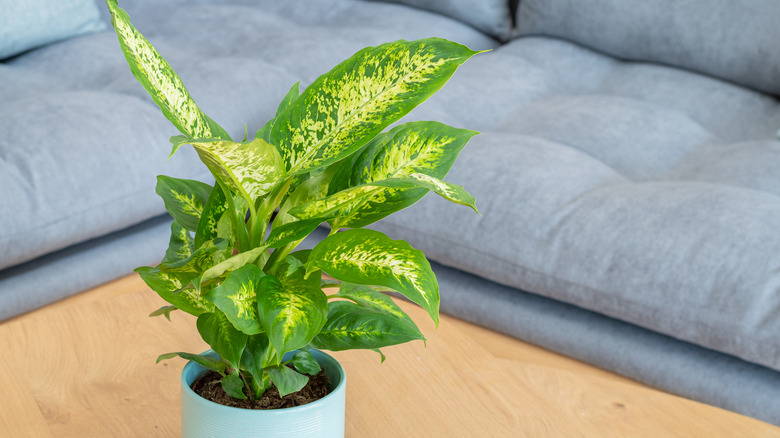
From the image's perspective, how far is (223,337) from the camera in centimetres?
49

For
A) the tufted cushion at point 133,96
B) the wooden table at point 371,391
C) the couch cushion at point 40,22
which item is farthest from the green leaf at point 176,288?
the couch cushion at point 40,22

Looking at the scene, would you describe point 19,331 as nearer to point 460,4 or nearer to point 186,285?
point 186,285

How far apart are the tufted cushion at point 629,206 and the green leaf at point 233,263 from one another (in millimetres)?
760

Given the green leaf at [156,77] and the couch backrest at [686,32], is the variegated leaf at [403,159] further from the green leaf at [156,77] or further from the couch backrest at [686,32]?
the couch backrest at [686,32]

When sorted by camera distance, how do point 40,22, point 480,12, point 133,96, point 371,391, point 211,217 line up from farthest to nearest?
point 480,12 < point 40,22 < point 133,96 < point 371,391 < point 211,217

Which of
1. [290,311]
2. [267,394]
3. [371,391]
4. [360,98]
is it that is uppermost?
[360,98]

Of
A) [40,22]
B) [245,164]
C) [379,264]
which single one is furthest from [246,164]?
[40,22]

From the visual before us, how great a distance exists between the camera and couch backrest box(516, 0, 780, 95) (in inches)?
65.5

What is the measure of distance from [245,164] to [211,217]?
112 millimetres

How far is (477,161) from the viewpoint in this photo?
1.30 m

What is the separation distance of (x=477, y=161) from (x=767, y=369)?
560 millimetres

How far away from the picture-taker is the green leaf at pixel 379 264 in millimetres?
450

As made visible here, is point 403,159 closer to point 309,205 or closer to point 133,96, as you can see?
point 309,205

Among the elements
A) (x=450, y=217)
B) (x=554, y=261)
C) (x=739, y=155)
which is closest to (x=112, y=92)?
(x=450, y=217)
